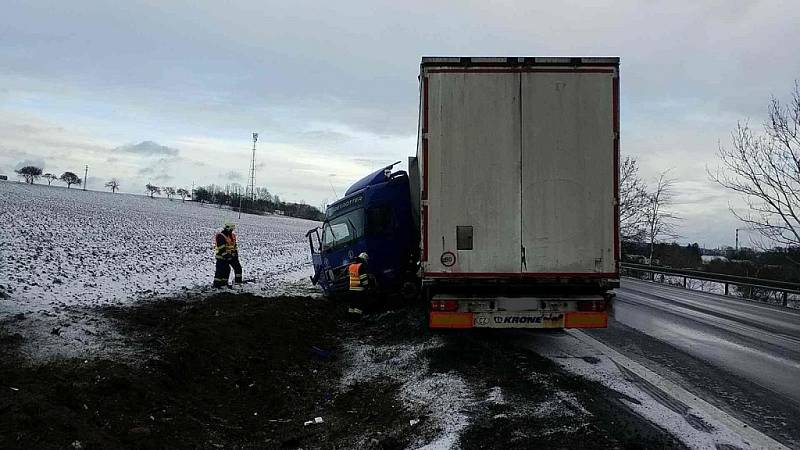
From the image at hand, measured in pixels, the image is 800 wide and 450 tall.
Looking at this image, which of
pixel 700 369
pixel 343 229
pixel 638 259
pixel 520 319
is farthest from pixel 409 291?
pixel 638 259

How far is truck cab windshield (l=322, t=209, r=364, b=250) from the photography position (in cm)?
1122

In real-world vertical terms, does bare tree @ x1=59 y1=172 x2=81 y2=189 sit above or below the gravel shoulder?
above

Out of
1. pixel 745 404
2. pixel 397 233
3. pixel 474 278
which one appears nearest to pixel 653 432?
pixel 745 404

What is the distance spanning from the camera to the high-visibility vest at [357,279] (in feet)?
34.5

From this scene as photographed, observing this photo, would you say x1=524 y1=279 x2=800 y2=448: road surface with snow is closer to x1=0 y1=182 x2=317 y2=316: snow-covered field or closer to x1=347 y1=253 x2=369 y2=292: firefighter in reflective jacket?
x1=347 y1=253 x2=369 y2=292: firefighter in reflective jacket

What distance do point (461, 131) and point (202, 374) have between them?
4.27 metres

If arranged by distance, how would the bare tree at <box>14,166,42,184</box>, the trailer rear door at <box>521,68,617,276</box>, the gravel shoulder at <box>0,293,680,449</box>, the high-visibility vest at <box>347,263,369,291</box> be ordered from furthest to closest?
the bare tree at <box>14,166,42,184</box>, the high-visibility vest at <box>347,263,369,291</box>, the trailer rear door at <box>521,68,617,276</box>, the gravel shoulder at <box>0,293,680,449</box>

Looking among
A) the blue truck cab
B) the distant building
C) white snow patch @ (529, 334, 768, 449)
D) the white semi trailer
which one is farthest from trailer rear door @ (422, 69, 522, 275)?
the distant building

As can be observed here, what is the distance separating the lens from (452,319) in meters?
7.11

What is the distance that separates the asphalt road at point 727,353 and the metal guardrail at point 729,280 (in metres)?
2.43

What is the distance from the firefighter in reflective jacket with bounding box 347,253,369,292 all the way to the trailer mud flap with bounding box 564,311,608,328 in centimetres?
444

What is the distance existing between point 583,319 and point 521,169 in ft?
6.77

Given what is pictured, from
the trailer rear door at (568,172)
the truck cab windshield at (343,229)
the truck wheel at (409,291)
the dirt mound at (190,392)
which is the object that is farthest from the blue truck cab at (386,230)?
the trailer rear door at (568,172)

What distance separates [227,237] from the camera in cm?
1405
